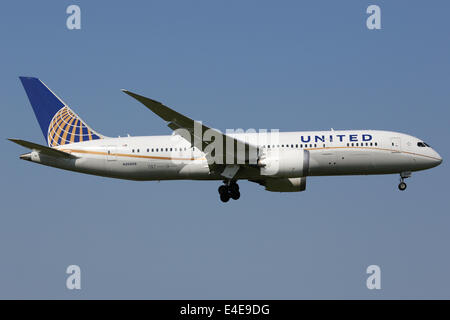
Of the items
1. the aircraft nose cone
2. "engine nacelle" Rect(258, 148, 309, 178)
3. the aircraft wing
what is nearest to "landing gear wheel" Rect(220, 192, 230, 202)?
the aircraft wing

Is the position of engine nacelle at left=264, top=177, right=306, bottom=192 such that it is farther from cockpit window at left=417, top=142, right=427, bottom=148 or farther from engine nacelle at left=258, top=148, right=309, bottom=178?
cockpit window at left=417, top=142, right=427, bottom=148

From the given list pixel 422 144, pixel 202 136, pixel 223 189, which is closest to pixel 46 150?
pixel 202 136

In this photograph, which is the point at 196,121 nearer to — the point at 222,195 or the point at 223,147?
the point at 223,147

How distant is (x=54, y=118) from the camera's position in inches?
1895

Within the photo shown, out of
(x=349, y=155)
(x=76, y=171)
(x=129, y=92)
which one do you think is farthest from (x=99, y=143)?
(x=349, y=155)

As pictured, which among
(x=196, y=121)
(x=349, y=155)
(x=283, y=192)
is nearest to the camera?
(x=196, y=121)

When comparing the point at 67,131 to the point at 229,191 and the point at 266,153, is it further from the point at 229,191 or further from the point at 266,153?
the point at 266,153

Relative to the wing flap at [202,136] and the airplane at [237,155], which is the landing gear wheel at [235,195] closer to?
the airplane at [237,155]

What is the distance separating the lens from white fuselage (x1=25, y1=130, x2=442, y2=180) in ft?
142

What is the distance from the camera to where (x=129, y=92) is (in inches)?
1405

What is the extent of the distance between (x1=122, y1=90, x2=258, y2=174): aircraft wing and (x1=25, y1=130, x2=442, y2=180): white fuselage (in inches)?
40.4

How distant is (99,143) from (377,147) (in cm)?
1668

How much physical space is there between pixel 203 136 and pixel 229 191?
470cm

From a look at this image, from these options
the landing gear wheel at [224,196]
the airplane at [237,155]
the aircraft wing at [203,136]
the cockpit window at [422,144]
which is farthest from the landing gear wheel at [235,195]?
the cockpit window at [422,144]
